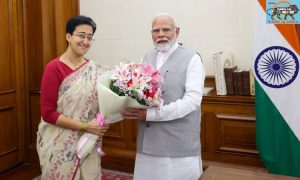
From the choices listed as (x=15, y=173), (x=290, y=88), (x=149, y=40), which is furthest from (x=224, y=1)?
(x=15, y=173)

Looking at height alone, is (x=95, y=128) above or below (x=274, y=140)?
above

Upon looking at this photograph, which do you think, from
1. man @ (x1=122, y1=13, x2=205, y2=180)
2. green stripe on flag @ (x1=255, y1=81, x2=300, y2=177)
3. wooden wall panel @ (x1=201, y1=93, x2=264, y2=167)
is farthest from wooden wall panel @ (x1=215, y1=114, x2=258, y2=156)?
man @ (x1=122, y1=13, x2=205, y2=180)

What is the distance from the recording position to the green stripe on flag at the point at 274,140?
2.60 m

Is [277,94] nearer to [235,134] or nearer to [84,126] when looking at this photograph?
[235,134]

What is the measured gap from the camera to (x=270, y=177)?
1.44 m

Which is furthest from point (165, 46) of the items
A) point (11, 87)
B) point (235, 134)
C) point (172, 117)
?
point (11, 87)

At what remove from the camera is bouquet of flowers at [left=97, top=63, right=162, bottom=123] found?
1.70 metres

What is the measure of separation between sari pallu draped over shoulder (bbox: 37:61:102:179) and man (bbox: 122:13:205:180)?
25 cm

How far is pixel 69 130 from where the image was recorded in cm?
196

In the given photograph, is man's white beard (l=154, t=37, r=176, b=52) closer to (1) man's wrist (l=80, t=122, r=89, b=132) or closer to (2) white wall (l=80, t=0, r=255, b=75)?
(1) man's wrist (l=80, t=122, r=89, b=132)

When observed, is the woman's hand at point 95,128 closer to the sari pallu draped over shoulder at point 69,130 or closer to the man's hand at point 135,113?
the sari pallu draped over shoulder at point 69,130

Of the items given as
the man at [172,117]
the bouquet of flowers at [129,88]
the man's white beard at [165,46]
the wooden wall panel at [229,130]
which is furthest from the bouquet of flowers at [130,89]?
the wooden wall panel at [229,130]

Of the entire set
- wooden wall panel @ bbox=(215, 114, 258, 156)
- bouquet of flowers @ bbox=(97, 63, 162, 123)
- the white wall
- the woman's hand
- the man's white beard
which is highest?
the white wall

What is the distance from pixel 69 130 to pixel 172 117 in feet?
1.93
